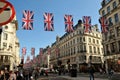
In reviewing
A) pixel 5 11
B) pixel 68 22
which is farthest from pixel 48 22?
pixel 5 11

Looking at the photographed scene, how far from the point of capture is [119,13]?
37344mm

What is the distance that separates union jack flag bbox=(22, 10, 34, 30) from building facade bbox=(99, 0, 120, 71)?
22.1 metres

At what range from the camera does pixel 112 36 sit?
39.2 metres

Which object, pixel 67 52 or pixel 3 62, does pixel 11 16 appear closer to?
pixel 3 62

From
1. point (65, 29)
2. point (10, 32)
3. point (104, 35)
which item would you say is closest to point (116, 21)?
point (104, 35)

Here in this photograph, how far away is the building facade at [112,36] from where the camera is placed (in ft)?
122

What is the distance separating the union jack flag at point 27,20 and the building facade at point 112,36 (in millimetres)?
22122

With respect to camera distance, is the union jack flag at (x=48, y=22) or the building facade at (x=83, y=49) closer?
the union jack flag at (x=48, y=22)

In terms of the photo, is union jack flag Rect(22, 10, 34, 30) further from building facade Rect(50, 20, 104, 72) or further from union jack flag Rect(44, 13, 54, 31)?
building facade Rect(50, 20, 104, 72)

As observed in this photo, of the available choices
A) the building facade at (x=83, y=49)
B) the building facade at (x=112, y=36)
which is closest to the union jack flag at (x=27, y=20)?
the building facade at (x=112, y=36)

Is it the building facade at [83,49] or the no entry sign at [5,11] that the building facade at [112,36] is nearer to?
the building facade at [83,49]

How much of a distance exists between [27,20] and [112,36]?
24655 millimetres

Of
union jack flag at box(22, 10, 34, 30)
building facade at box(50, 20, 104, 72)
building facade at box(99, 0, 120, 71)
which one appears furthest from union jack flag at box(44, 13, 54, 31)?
building facade at box(50, 20, 104, 72)

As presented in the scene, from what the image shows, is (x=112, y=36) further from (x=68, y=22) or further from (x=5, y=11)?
(x=5, y=11)
